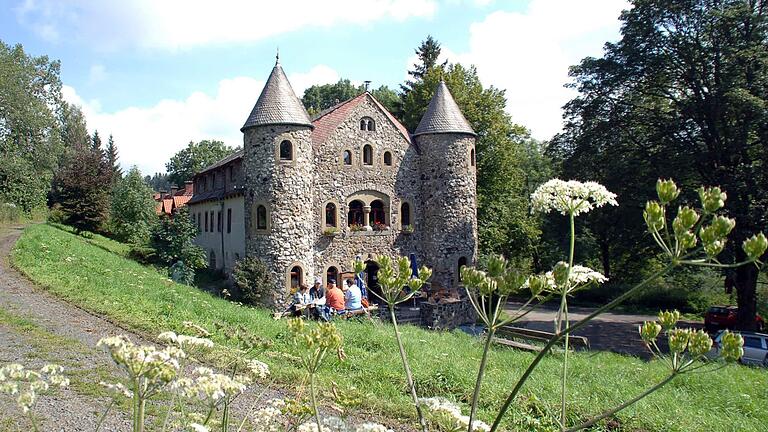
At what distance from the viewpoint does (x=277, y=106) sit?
2384 cm

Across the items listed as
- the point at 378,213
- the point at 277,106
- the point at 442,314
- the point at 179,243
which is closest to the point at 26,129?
the point at 179,243

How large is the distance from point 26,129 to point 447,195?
33.8 m

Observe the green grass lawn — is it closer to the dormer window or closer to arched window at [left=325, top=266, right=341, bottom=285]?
arched window at [left=325, top=266, right=341, bottom=285]

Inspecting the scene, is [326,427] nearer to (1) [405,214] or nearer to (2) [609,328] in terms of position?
(1) [405,214]

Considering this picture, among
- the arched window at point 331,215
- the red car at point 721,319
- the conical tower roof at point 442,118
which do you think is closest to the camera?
the red car at point 721,319

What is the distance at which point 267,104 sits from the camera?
23938 mm

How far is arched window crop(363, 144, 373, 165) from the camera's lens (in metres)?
26.9

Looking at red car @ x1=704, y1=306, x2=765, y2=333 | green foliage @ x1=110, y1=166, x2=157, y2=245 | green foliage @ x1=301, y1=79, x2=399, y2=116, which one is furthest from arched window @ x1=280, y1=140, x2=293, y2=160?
green foliage @ x1=301, y1=79, x2=399, y2=116

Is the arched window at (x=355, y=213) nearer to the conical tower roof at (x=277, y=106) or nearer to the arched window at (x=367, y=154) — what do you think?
the arched window at (x=367, y=154)

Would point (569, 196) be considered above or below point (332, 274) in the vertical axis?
above

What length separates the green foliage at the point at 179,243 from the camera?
2673cm

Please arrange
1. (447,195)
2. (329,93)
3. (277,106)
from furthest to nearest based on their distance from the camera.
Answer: (329,93) < (447,195) < (277,106)

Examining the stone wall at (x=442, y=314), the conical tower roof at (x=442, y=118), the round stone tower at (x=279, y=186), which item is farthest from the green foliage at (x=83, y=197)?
the stone wall at (x=442, y=314)

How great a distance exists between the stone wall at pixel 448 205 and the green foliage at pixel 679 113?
16.6 ft
